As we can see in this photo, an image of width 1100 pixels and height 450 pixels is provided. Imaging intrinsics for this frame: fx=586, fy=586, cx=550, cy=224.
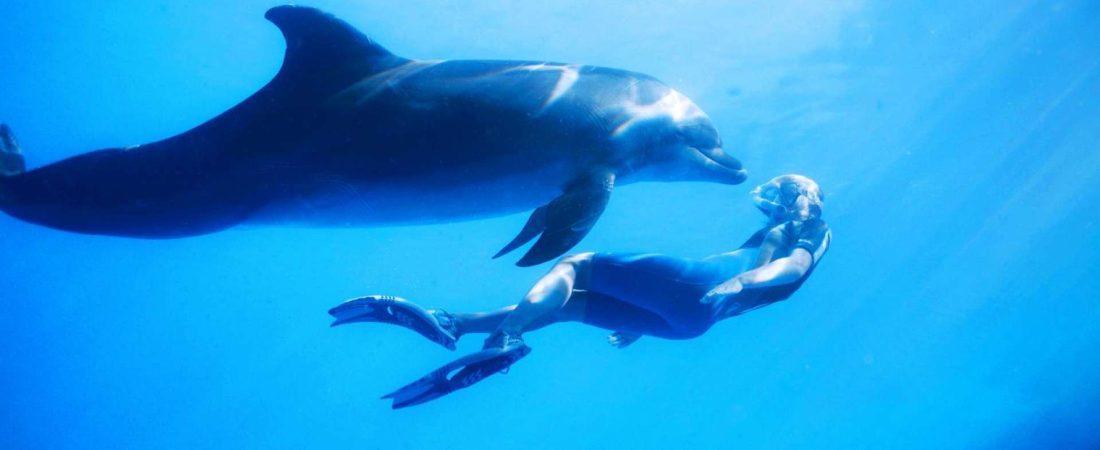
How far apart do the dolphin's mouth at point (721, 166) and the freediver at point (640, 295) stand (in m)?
0.62

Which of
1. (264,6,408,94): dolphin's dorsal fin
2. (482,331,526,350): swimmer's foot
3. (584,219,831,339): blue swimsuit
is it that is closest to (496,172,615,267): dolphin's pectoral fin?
(482,331,526,350): swimmer's foot

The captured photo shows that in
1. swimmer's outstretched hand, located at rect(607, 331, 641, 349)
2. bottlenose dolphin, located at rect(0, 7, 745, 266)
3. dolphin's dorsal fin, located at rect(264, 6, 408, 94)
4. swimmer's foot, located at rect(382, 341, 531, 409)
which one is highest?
dolphin's dorsal fin, located at rect(264, 6, 408, 94)

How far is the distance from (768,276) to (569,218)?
64.0 inches

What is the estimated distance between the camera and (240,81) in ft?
53.7

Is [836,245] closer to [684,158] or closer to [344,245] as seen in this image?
[344,245]

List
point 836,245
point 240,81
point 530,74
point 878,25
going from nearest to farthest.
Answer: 1. point 530,74
2. point 240,81
3. point 878,25
4. point 836,245

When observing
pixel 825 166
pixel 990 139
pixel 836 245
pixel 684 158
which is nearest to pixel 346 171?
pixel 684 158

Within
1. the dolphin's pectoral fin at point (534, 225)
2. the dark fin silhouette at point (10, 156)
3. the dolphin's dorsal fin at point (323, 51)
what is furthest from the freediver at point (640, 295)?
the dark fin silhouette at point (10, 156)

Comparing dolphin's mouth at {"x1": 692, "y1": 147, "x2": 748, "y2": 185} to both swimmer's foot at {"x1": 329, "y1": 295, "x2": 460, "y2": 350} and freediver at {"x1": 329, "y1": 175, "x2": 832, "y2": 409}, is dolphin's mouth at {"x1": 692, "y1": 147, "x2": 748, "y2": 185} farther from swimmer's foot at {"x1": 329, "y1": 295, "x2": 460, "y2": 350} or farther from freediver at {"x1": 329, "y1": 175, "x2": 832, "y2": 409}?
swimmer's foot at {"x1": 329, "y1": 295, "x2": 460, "y2": 350}

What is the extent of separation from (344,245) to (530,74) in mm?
26727

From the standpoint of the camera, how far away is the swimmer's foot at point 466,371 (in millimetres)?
3508

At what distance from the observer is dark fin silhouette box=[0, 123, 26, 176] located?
150 inches

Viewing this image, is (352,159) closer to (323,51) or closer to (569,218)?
(323,51)

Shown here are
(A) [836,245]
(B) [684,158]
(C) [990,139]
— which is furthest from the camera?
(A) [836,245]
